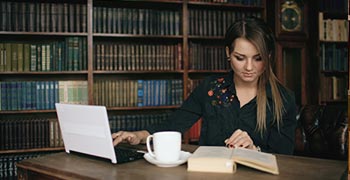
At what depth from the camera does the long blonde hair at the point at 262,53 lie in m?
1.64

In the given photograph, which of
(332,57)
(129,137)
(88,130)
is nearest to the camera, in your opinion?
(88,130)

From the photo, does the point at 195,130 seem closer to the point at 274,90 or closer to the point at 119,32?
the point at 119,32

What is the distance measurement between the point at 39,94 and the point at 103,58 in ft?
1.79

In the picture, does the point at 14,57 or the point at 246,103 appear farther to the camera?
the point at 14,57

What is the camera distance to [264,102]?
171 centimetres

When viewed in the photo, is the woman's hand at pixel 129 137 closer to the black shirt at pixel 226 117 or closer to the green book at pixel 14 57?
the black shirt at pixel 226 117

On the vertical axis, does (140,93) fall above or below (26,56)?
below

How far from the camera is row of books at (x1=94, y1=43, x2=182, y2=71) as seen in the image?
127 inches

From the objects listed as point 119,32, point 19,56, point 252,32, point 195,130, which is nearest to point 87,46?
point 119,32

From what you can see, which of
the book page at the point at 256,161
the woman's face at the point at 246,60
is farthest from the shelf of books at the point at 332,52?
the book page at the point at 256,161

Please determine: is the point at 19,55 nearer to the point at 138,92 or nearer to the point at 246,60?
the point at 138,92

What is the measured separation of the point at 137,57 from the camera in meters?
3.30

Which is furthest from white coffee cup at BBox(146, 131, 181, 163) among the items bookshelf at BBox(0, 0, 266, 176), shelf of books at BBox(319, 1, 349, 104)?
shelf of books at BBox(319, 1, 349, 104)

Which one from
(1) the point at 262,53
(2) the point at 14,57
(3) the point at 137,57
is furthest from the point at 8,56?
(1) the point at 262,53
